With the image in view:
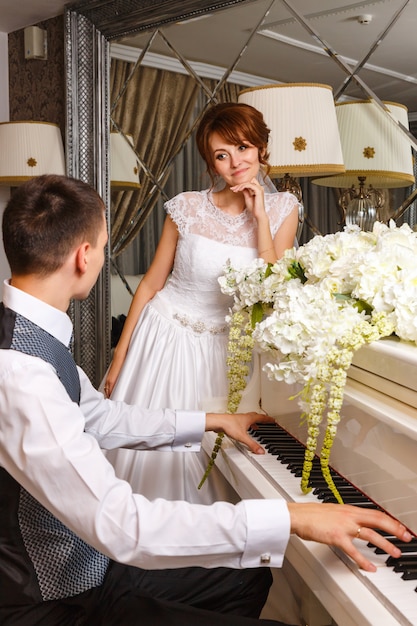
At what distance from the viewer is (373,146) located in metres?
2.94

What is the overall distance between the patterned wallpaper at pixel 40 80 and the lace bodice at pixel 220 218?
5.88ft

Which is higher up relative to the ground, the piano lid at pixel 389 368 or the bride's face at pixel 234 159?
the bride's face at pixel 234 159

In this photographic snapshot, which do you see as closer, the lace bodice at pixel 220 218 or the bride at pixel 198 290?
the bride at pixel 198 290

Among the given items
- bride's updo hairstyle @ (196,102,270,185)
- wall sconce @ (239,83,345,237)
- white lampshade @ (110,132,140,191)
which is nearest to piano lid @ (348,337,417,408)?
bride's updo hairstyle @ (196,102,270,185)

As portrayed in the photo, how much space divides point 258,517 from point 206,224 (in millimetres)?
1679

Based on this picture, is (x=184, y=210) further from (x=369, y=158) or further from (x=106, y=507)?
(x=106, y=507)

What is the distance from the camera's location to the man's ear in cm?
144

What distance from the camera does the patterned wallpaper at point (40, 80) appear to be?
4281 millimetres

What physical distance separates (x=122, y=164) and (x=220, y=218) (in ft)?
4.81

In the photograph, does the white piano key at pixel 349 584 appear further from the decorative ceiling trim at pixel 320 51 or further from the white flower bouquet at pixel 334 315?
the decorative ceiling trim at pixel 320 51

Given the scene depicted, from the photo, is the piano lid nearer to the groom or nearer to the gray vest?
the groom

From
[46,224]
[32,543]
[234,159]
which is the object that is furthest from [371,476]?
[234,159]

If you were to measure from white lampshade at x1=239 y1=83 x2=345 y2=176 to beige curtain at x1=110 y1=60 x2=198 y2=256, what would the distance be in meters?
0.86

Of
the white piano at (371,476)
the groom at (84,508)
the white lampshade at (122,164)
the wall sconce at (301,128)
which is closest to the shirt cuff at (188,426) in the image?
the groom at (84,508)
